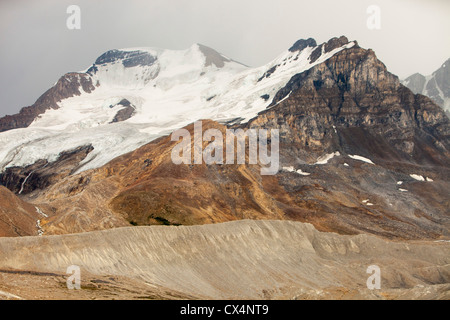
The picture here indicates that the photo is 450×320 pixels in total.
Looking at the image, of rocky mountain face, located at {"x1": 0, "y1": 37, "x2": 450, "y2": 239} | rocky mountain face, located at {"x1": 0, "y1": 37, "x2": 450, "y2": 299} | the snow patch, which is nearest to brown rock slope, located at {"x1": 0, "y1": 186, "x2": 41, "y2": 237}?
rocky mountain face, located at {"x1": 0, "y1": 37, "x2": 450, "y2": 299}

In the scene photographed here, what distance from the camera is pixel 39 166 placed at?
561 feet

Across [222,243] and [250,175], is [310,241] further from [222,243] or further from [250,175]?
[250,175]

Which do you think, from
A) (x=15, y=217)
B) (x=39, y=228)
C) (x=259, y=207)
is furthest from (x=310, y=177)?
(x=15, y=217)

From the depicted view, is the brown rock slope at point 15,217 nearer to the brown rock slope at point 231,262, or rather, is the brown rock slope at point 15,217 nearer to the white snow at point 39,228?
the white snow at point 39,228

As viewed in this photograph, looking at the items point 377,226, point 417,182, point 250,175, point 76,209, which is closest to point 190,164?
point 250,175

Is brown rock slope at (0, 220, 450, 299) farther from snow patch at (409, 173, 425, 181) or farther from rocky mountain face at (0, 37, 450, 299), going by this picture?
snow patch at (409, 173, 425, 181)

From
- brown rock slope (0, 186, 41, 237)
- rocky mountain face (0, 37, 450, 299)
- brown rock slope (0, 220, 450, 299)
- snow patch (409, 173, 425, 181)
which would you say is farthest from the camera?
snow patch (409, 173, 425, 181)

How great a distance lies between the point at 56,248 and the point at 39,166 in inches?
4560

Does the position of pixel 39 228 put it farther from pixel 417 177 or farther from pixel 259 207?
pixel 417 177

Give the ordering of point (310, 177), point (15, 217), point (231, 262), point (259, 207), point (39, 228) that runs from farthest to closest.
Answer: point (310, 177) < point (259, 207) < point (39, 228) < point (15, 217) < point (231, 262)

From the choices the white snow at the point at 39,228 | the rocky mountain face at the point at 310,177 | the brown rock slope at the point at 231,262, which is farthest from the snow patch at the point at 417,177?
the white snow at the point at 39,228
